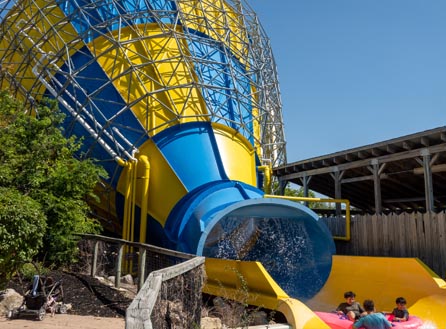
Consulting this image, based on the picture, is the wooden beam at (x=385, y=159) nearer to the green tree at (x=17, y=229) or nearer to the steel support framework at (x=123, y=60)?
the steel support framework at (x=123, y=60)

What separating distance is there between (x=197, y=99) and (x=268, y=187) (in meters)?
4.45

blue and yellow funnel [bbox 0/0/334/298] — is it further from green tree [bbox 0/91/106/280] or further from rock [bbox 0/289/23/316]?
rock [bbox 0/289/23/316]

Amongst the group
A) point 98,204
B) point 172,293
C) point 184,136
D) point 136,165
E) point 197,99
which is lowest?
point 172,293

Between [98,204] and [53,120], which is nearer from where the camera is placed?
[53,120]

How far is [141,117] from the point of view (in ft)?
45.8

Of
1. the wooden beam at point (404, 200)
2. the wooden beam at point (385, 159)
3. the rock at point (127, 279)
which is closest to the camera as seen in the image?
the rock at point (127, 279)

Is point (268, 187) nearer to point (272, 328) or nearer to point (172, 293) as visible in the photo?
point (272, 328)

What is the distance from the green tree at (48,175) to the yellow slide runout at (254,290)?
10.7 feet

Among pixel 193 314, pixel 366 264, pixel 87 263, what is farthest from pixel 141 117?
pixel 193 314

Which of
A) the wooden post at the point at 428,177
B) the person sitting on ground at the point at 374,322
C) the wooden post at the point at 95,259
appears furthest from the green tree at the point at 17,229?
the wooden post at the point at 428,177

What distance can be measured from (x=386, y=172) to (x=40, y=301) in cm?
1268

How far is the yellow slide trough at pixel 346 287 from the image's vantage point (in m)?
9.17

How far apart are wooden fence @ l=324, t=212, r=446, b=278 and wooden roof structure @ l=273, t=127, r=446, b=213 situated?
0.75 meters

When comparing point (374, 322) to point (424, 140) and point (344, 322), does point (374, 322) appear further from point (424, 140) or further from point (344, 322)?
point (424, 140)
